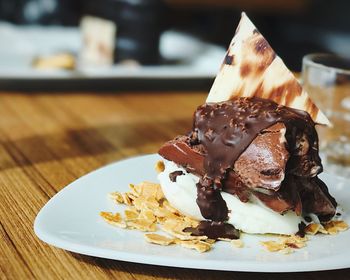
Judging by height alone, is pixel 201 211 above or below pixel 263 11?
above

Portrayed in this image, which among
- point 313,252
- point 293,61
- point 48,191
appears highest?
point 313,252

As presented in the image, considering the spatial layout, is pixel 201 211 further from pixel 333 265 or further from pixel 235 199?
pixel 333 265

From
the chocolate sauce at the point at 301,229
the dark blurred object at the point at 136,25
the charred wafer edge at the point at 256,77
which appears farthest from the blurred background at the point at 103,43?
the chocolate sauce at the point at 301,229

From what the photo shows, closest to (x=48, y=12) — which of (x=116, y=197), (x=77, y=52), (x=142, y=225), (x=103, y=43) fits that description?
(x=77, y=52)

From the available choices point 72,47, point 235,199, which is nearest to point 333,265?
point 235,199

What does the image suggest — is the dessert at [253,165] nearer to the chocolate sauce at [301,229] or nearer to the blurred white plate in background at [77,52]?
the chocolate sauce at [301,229]

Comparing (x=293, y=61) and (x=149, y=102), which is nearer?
(x=149, y=102)

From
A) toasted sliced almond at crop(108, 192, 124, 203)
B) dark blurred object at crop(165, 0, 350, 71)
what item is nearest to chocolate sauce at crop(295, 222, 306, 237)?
toasted sliced almond at crop(108, 192, 124, 203)

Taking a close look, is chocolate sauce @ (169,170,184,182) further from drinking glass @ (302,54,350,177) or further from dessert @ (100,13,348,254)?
drinking glass @ (302,54,350,177)
